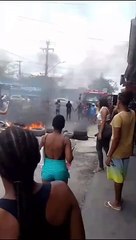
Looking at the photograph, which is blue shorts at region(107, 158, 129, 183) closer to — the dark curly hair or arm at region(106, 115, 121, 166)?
arm at region(106, 115, 121, 166)

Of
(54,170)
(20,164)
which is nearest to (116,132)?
(54,170)

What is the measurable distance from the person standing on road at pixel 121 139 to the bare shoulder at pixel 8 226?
1.96 meters

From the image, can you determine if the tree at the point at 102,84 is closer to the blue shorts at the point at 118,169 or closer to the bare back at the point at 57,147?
the blue shorts at the point at 118,169

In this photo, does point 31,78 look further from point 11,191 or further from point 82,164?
point 11,191

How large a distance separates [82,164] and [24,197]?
5.11 m

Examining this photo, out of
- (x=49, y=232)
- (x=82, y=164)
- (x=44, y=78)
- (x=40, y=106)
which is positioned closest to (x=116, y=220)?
(x=49, y=232)

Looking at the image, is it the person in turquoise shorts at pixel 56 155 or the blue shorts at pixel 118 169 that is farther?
the blue shorts at pixel 118 169

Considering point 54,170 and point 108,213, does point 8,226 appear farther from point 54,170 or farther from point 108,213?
point 108,213

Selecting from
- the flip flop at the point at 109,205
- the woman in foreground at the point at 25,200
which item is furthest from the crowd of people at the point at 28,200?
the flip flop at the point at 109,205

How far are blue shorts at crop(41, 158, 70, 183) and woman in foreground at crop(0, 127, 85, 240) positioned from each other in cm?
157

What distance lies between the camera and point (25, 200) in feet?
3.13

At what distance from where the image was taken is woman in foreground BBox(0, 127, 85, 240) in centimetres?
94

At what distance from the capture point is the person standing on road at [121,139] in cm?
282

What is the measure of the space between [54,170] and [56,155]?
13 centimetres
